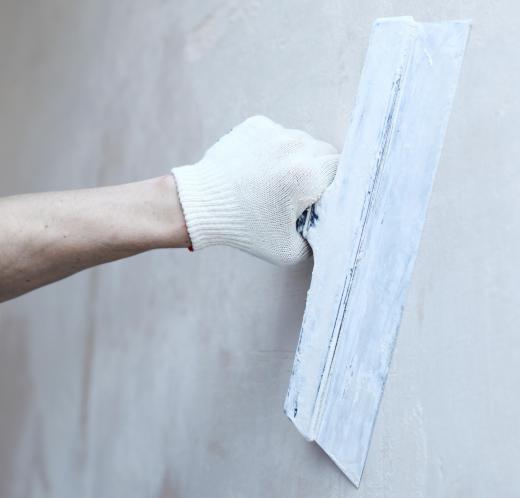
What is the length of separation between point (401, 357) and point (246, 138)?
0.34 meters

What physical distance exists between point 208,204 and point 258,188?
0.07 m

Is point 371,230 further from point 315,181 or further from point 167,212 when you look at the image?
point 167,212

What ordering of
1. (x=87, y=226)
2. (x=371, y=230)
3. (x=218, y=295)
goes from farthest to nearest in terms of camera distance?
(x=218, y=295) → (x=87, y=226) → (x=371, y=230)

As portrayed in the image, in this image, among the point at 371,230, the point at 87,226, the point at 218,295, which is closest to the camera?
the point at 371,230

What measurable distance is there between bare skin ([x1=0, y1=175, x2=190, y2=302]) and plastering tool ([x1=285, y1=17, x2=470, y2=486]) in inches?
7.6

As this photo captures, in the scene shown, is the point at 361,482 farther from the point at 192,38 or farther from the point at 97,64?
the point at 97,64

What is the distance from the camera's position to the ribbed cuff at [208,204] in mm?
1121

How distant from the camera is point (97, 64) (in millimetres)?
1852

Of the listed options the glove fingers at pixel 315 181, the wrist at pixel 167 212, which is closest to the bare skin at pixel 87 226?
the wrist at pixel 167 212

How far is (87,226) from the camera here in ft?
3.81

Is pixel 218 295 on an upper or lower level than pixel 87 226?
lower

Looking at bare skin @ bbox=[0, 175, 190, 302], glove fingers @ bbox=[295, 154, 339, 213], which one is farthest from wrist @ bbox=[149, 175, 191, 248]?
glove fingers @ bbox=[295, 154, 339, 213]

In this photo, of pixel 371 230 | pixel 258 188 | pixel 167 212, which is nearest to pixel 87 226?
pixel 167 212

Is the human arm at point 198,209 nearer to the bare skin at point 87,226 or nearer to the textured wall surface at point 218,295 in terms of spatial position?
the bare skin at point 87,226
